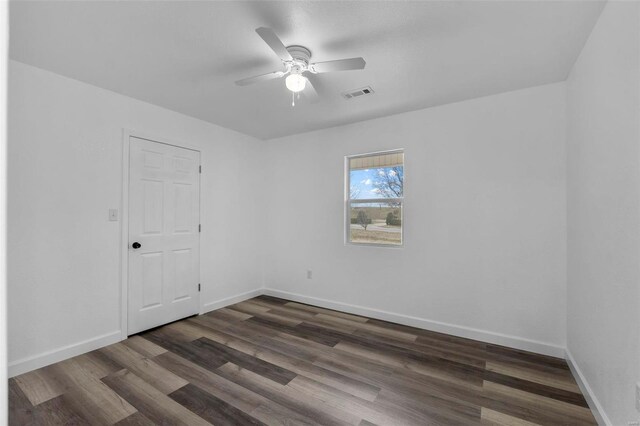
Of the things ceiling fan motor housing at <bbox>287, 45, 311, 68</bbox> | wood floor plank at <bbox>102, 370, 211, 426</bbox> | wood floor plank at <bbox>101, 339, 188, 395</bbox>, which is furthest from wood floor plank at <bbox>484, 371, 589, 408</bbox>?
ceiling fan motor housing at <bbox>287, 45, 311, 68</bbox>

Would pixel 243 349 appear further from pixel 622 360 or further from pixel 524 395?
pixel 622 360

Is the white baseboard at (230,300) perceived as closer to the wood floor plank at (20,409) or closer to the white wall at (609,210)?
the wood floor plank at (20,409)

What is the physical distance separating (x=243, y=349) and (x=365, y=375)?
1.22 m

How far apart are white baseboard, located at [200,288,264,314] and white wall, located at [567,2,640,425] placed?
12.6 feet

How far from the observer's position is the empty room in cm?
182

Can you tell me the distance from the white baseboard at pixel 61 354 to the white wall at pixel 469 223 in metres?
2.45

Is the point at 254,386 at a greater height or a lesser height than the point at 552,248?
lesser

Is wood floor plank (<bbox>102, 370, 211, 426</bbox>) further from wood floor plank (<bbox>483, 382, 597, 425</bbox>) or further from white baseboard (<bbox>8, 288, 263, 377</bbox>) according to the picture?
wood floor plank (<bbox>483, 382, 597, 425</bbox>)

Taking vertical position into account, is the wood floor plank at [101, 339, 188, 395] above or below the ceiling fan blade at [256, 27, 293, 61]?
below

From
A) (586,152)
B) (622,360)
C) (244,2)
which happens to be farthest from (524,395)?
(244,2)

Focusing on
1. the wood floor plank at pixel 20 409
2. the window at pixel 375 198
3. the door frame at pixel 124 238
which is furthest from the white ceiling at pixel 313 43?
the wood floor plank at pixel 20 409

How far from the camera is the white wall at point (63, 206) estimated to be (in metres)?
2.36

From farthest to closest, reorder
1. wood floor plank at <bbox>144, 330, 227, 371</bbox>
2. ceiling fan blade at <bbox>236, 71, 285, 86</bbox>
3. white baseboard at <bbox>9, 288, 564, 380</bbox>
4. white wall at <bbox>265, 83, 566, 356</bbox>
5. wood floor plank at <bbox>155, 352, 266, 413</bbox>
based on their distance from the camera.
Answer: white wall at <bbox>265, 83, 566, 356</bbox>
wood floor plank at <bbox>144, 330, 227, 371</bbox>
white baseboard at <bbox>9, 288, 564, 380</bbox>
ceiling fan blade at <bbox>236, 71, 285, 86</bbox>
wood floor plank at <bbox>155, 352, 266, 413</bbox>

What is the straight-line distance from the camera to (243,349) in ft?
9.28
